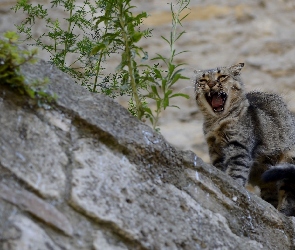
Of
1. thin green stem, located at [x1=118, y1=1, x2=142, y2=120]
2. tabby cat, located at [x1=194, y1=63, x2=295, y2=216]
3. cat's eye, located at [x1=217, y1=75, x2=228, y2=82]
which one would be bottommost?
thin green stem, located at [x1=118, y1=1, x2=142, y2=120]

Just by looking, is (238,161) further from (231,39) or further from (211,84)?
(231,39)

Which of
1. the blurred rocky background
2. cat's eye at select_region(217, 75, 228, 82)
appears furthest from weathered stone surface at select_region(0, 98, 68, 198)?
the blurred rocky background

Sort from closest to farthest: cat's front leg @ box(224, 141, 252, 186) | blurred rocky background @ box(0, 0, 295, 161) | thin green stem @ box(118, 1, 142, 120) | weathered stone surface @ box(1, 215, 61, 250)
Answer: weathered stone surface @ box(1, 215, 61, 250), thin green stem @ box(118, 1, 142, 120), cat's front leg @ box(224, 141, 252, 186), blurred rocky background @ box(0, 0, 295, 161)

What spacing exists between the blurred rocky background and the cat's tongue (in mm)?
2173

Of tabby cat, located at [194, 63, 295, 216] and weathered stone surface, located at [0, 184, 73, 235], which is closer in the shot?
weathered stone surface, located at [0, 184, 73, 235]

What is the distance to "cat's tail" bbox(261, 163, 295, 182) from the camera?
3.20 m

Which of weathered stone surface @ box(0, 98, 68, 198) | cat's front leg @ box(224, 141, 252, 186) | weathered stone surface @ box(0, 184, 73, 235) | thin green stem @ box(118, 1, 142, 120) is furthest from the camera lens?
cat's front leg @ box(224, 141, 252, 186)

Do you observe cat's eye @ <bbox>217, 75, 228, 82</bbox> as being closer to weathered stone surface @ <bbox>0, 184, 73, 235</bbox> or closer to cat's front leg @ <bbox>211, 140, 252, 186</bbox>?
cat's front leg @ <bbox>211, 140, 252, 186</bbox>

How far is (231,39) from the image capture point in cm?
663

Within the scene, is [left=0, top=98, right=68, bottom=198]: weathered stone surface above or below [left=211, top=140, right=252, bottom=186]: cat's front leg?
below

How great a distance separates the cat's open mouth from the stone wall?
1.34 meters

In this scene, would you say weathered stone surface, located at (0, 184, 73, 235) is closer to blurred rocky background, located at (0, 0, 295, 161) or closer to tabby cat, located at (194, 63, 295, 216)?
tabby cat, located at (194, 63, 295, 216)

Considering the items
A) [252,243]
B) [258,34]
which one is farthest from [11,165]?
[258,34]

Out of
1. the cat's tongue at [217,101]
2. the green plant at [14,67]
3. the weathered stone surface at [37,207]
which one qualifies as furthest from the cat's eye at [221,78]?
the weathered stone surface at [37,207]
